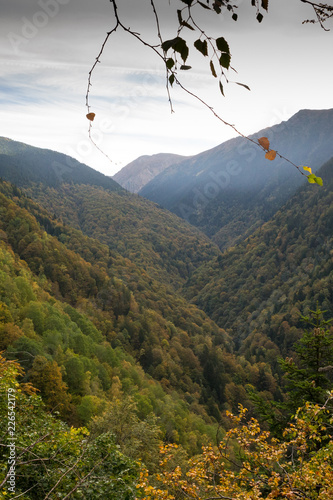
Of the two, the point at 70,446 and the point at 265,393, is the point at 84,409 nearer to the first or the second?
the point at 70,446

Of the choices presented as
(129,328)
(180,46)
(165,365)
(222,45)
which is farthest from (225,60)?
(129,328)

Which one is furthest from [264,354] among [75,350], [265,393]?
[75,350]

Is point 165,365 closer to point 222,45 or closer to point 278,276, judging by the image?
point 222,45

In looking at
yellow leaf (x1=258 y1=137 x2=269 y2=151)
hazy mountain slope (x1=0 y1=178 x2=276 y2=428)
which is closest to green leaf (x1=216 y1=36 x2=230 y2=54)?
yellow leaf (x1=258 y1=137 x2=269 y2=151)

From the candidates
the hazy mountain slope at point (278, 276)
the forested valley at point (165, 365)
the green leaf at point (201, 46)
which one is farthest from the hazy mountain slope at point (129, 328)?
the green leaf at point (201, 46)

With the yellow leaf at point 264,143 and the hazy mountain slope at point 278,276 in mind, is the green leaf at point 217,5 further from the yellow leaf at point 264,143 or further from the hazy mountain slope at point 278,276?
the hazy mountain slope at point 278,276

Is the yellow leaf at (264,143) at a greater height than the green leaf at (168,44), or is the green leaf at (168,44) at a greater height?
the green leaf at (168,44)

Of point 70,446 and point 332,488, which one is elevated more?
point 332,488
